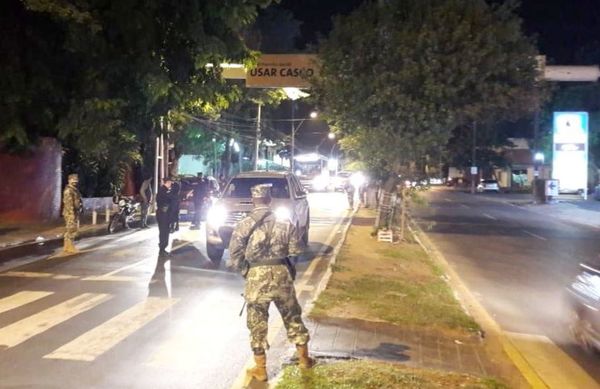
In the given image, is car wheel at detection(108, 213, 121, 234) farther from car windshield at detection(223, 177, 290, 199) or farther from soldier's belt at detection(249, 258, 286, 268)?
soldier's belt at detection(249, 258, 286, 268)

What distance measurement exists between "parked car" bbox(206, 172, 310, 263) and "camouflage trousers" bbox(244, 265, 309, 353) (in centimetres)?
720

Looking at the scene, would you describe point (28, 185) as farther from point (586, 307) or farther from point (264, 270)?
point (586, 307)

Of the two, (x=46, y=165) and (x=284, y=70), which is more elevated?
(x=284, y=70)

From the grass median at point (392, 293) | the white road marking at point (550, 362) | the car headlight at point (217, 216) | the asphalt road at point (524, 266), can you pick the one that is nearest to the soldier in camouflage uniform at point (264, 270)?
the white road marking at point (550, 362)

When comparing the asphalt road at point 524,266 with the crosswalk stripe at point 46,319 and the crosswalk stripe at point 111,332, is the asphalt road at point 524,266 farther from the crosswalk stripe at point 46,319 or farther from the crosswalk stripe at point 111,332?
the crosswalk stripe at point 46,319

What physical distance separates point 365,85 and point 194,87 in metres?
4.62

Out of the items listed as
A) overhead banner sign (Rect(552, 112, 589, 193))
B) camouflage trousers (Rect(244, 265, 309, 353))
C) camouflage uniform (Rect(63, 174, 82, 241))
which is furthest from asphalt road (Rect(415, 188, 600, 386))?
overhead banner sign (Rect(552, 112, 589, 193))

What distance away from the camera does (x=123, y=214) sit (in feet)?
74.1

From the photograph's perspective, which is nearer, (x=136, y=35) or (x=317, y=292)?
(x=317, y=292)

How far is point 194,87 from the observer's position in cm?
1875

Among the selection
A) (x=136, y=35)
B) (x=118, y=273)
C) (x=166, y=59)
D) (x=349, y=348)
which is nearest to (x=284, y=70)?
(x=166, y=59)

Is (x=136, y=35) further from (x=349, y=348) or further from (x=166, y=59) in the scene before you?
(x=349, y=348)

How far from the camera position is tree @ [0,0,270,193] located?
1622cm

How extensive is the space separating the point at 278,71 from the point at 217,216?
11.2 metres
